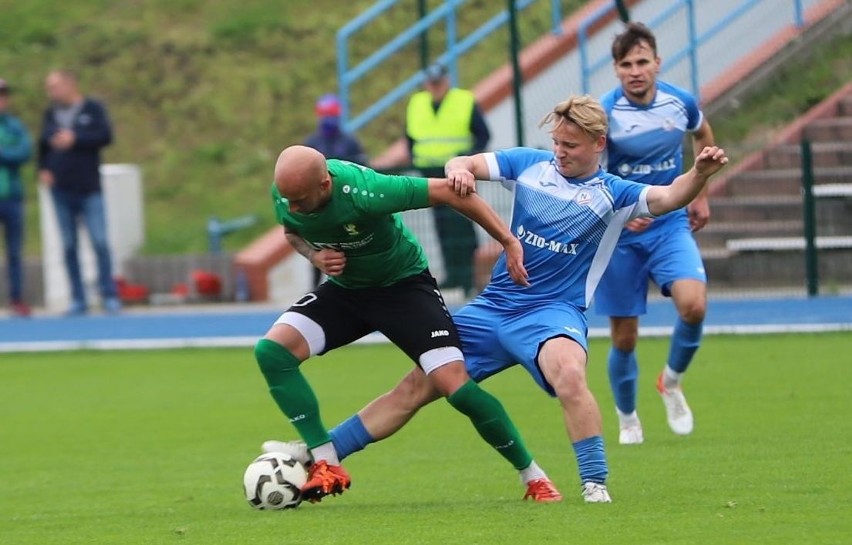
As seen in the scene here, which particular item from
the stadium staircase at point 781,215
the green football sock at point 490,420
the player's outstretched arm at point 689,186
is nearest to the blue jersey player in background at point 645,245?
the player's outstretched arm at point 689,186

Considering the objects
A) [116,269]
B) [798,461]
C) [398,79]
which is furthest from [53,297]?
[798,461]

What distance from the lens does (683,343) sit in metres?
9.71

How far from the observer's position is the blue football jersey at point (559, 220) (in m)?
7.71

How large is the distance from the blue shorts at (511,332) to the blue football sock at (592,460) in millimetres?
291

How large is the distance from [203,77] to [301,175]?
A: 57.3 ft

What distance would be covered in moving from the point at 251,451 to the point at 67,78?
914 centimetres

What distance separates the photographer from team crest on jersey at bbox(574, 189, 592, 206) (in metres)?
7.69

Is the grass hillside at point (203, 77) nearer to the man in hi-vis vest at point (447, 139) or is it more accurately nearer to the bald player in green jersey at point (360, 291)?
the man in hi-vis vest at point (447, 139)

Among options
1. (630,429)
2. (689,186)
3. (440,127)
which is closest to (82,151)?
(440,127)

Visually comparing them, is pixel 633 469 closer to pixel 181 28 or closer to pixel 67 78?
pixel 67 78

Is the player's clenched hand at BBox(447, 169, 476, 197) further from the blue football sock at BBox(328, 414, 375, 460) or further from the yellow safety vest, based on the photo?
the yellow safety vest

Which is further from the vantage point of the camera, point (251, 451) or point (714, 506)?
point (251, 451)

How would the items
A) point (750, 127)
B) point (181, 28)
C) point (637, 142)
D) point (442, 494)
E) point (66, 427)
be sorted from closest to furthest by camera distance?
point (442, 494) → point (637, 142) → point (66, 427) → point (750, 127) → point (181, 28)

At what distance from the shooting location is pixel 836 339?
1363 cm
